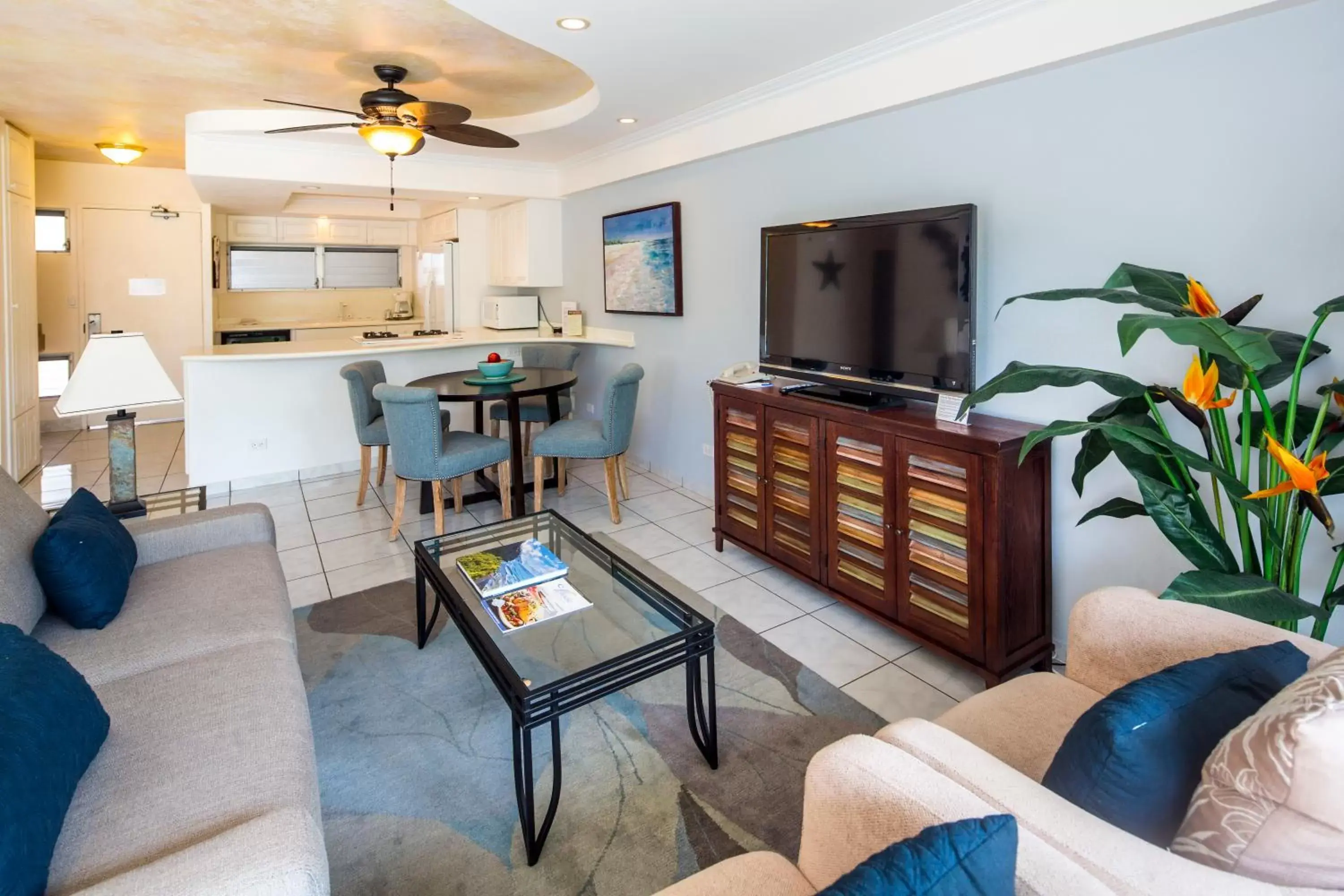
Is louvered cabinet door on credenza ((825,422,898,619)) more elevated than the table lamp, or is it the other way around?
the table lamp

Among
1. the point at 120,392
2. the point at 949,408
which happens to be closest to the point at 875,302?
the point at 949,408

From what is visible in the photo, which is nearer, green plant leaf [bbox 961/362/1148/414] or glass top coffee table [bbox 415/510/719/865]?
glass top coffee table [bbox 415/510/719/865]

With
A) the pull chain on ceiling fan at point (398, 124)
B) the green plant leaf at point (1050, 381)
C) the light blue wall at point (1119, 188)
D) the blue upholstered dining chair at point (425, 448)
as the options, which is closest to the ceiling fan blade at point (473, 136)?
the pull chain on ceiling fan at point (398, 124)

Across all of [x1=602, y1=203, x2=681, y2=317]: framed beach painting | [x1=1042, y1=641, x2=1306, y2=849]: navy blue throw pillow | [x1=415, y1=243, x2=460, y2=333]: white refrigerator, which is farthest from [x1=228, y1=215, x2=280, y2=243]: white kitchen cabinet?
[x1=1042, y1=641, x2=1306, y2=849]: navy blue throw pillow

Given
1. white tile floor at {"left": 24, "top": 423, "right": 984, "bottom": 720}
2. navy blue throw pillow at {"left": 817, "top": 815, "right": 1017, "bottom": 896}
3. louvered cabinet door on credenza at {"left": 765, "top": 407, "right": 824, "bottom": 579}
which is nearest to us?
navy blue throw pillow at {"left": 817, "top": 815, "right": 1017, "bottom": 896}

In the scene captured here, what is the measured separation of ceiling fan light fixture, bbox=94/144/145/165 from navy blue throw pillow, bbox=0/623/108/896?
5.19 meters

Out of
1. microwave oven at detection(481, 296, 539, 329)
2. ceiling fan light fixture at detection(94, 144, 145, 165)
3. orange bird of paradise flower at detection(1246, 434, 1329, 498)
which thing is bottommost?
orange bird of paradise flower at detection(1246, 434, 1329, 498)

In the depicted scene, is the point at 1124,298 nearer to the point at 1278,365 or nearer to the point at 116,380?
the point at 1278,365

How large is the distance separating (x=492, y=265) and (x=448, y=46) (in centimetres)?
358

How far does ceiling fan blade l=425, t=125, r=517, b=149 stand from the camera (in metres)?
3.66

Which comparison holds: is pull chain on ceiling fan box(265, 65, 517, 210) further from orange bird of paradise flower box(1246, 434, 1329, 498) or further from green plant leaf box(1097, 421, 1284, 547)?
orange bird of paradise flower box(1246, 434, 1329, 498)

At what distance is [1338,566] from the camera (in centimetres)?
182

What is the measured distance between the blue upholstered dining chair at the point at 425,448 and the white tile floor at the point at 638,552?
12.4 inches

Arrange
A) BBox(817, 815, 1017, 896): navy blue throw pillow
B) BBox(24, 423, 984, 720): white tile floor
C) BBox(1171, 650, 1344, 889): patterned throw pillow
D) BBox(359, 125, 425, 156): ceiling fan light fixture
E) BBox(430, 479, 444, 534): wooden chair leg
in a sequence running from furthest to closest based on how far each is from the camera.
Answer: BBox(430, 479, 444, 534): wooden chair leg < BBox(359, 125, 425, 156): ceiling fan light fixture < BBox(24, 423, 984, 720): white tile floor < BBox(1171, 650, 1344, 889): patterned throw pillow < BBox(817, 815, 1017, 896): navy blue throw pillow
